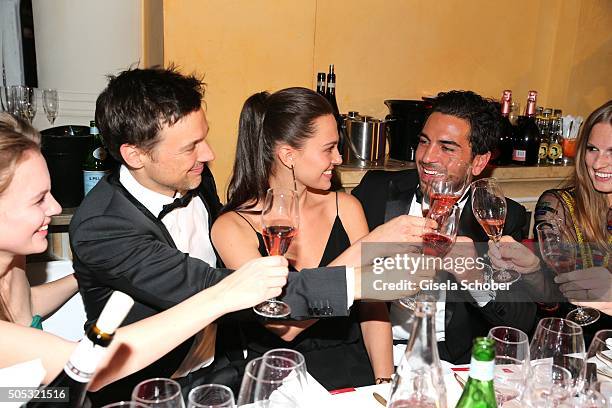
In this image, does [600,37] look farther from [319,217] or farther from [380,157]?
[319,217]

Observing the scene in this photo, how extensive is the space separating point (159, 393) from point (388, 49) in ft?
9.35

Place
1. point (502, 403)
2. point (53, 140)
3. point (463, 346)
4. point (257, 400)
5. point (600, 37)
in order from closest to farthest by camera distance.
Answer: point (257, 400) < point (502, 403) < point (463, 346) < point (53, 140) < point (600, 37)

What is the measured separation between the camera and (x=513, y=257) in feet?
5.89

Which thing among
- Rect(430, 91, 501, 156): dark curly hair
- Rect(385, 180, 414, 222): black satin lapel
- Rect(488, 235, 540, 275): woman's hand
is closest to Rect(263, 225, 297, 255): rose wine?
Rect(488, 235, 540, 275): woman's hand

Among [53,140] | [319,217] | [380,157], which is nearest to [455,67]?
[380,157]

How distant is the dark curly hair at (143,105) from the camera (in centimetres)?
169

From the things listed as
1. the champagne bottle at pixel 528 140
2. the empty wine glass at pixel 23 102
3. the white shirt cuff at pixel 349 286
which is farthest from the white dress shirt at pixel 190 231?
the champagne bottle at pixel 528 140

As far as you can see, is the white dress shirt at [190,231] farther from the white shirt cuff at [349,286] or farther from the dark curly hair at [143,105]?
the white shirt cuff at [349,286]

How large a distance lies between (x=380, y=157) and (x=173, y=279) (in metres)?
1.90

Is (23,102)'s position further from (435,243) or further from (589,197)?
(589,197)

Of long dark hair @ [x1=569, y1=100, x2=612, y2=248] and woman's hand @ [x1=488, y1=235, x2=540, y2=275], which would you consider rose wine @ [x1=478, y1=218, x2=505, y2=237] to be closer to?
woman's hand @ [x1=488, y1=235, x2=540, y2=275]

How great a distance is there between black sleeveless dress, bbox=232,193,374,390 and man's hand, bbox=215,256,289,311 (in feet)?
2.07

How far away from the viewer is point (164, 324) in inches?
50.0

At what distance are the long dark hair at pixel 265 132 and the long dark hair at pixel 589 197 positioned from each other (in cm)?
108
